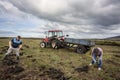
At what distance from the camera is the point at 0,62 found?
12.4 metres

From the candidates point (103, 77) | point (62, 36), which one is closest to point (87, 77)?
point (103, 77)

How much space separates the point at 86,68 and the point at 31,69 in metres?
3.77

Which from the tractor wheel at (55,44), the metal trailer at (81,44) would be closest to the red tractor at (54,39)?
the tractor wheel at (55,44)

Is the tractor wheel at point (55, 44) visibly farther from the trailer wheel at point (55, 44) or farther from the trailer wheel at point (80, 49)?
the trailer wheel at point (80, 49)

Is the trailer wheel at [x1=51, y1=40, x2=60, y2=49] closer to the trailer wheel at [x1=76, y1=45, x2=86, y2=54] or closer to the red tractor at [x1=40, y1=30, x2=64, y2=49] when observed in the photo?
the red tractor at [x1=40, y1=30, x2=64, y2=49]

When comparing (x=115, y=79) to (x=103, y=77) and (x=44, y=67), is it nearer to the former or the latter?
(x=103, y=77)

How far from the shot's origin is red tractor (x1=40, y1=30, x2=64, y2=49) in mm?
21494

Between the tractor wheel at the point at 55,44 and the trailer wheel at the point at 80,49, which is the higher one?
the tractor wheel at the point at 55,44

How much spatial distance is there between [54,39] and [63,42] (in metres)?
1.83

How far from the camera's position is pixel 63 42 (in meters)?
Answer: 21.1

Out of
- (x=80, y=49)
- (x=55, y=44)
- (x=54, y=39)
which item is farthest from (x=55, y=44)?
(x=80, y=49)

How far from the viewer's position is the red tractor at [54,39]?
21.5 metres

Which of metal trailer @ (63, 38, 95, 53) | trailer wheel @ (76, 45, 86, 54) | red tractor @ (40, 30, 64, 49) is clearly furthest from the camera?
red tractor @ (40, 30, 64, 49)

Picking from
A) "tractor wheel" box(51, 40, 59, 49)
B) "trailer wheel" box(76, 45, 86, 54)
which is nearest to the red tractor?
"tractor wheel" box(51, 40, 59, 49)
